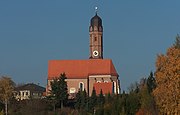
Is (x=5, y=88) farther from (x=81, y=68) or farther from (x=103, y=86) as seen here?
(x=81, y=68)

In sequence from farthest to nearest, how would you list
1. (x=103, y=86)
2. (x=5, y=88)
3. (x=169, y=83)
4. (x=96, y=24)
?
(x=96, y=24)
(x=103, y=86)
(x=5, y=88)
(x=169, y=83)

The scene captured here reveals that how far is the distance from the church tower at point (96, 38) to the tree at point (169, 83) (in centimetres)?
6932

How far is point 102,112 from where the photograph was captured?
209 ft

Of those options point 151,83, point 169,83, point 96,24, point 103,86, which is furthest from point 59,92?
point 96,24

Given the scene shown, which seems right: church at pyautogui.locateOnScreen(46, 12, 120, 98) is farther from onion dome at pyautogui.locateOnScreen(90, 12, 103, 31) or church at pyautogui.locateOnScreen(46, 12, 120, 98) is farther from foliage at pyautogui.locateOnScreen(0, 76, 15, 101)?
foliage at pyautogui.locateOnScreen(0, 76, 15, 101)

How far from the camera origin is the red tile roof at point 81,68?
98625 mm

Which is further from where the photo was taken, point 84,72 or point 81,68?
point 81,68

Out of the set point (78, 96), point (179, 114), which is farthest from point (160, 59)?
point (78, 96)

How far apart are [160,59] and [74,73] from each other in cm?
5562

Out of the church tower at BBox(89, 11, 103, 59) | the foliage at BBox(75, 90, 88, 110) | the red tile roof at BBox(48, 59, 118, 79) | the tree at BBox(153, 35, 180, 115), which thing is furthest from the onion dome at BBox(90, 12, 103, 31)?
the tree at BBox(153, 35, 180, 115)

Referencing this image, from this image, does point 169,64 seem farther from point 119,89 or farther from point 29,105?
point 119,89

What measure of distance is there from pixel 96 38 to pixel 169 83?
73.3m

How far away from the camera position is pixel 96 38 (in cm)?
11512

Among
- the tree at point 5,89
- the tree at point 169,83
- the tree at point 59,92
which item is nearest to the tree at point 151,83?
the tree at point 59,92
